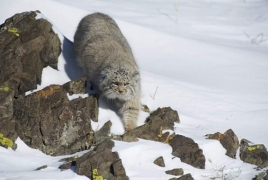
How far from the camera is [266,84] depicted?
1097 centimetres

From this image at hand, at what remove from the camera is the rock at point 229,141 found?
7.88 m

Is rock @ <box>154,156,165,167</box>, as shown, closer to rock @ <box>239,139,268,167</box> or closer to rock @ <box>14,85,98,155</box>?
rock @ <box>14,85,98,155</box>

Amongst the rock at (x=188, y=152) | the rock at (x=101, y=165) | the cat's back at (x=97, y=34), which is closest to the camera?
the rock at (x=101, y=165)

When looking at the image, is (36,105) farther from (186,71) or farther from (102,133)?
(186,71)

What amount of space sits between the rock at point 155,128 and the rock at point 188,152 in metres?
0.24

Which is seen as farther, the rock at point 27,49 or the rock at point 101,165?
the rock at point 27,49

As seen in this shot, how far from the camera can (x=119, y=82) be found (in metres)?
8.55

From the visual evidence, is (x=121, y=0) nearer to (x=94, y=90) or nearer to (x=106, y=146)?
(x=94, y=90)

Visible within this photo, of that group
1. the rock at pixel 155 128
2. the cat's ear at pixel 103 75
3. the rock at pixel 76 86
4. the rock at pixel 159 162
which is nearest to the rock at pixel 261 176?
the rock at pixel 159 162

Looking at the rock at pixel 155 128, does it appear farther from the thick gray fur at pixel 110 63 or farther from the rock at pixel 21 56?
the rock at pixel 21 56

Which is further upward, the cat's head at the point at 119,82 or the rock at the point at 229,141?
the cat's head at the point at 119,82

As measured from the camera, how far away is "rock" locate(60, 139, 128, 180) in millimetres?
6840

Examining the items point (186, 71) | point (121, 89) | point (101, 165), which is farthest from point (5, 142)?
point (186, 71)

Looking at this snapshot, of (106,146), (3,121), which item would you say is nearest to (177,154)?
(106,146)
